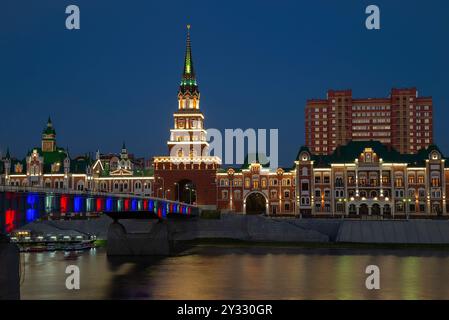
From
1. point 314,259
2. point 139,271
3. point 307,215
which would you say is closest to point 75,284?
point 139,271

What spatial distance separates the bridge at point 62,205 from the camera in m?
51.7

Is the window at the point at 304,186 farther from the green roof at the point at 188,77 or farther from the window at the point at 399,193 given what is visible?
the green roof at the point at 188,77

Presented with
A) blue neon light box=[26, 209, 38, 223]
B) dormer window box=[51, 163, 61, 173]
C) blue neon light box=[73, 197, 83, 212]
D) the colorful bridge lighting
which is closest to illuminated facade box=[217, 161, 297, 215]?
dormer window box=[51, 163, 61, 173]

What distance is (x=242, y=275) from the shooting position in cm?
7169

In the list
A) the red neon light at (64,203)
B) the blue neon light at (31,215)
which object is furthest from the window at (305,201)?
the blue neon light at (31,215)

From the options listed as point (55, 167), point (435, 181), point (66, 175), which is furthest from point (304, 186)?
point (55, 167)

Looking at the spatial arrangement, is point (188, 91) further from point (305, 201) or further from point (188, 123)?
point (305, 201)

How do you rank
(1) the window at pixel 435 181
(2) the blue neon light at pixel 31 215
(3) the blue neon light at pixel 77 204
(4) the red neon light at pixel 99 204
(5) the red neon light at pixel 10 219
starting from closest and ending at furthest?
(5) the red neon light at pixel 10 219 → (2) the blue neon light at pixel 31 215 → (3) the blue neon light at pixel 77 204 → (4) the red neon light at pixel 99 204 → (1) the window at pixel 435 181

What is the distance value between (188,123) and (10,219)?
119m

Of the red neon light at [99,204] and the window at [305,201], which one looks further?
the window at [305,201]

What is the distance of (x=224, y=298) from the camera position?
55.7 m

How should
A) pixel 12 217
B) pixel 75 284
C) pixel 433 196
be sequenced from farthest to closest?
pixel 433 196 → pixel 75 284 → pixel 12 217
